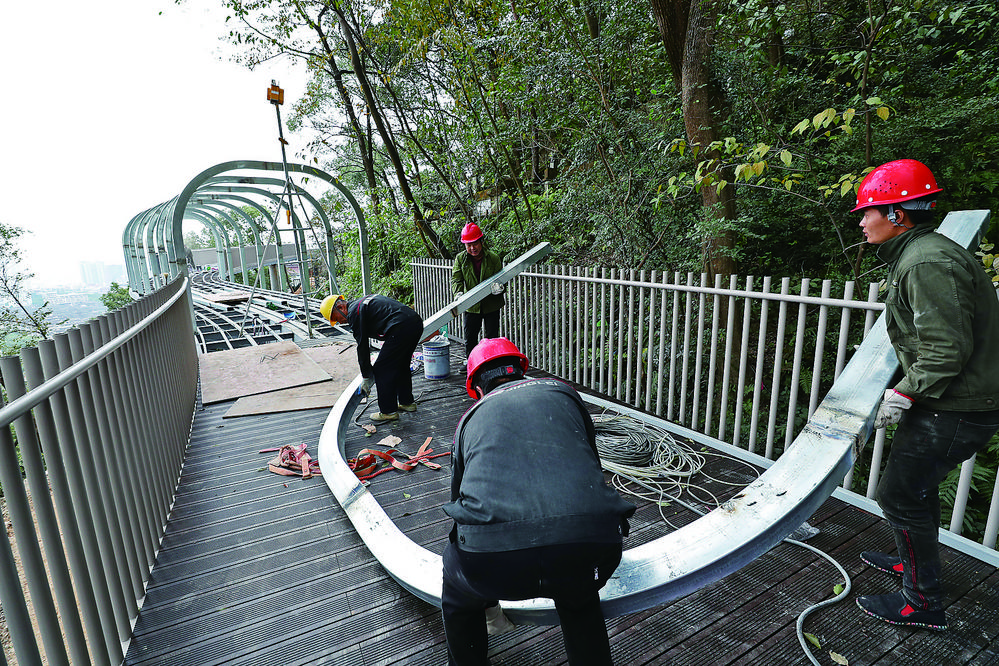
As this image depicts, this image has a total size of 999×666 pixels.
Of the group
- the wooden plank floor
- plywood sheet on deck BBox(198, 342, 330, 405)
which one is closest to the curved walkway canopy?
plywood sheet on deck BBox(198, 342, 330, 405)

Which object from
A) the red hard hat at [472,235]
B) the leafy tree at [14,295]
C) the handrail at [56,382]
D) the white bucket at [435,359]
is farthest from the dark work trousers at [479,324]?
the leafy tree at [14,295]

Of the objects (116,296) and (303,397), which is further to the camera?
(116,296)

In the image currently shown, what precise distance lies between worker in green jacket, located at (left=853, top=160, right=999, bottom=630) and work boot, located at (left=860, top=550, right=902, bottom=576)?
8.7 inches

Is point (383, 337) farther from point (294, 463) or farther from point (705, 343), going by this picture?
point (705, 343)

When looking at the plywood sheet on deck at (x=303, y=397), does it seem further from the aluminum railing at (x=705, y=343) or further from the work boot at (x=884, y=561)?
the work boot at (x=884, y=561)

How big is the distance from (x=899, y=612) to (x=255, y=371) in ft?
22.5

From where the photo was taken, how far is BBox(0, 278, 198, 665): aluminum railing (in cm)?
161

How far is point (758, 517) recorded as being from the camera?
191 cm

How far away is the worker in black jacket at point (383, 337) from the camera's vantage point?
479 centimetres

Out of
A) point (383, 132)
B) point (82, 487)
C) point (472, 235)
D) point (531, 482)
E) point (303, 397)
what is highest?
point (383, 132)

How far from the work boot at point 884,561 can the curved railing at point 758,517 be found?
0.86 m

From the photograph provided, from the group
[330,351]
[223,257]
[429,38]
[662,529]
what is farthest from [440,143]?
[223,257]

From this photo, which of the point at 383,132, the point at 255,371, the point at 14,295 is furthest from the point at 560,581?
the point at 14,295

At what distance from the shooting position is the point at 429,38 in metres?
7.38
